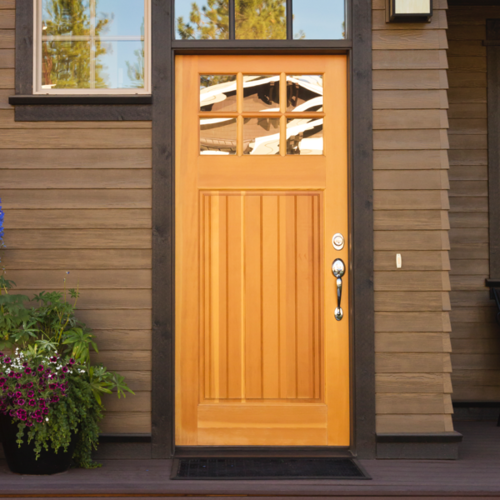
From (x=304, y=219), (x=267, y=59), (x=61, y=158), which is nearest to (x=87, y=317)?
(x=61, y=158)

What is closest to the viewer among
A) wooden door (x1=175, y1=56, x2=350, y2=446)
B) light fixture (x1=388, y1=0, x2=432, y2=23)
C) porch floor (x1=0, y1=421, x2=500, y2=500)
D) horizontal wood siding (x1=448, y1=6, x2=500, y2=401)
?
porch floor (x1=0, y1=421, x2=500, y2=500)

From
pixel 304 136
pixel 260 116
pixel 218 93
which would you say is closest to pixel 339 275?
pixel 304 136

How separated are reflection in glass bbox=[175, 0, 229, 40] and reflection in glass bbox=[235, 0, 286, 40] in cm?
8

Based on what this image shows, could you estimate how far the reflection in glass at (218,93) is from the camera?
311 cm

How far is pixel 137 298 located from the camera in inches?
119

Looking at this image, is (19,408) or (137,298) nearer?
(19,408)

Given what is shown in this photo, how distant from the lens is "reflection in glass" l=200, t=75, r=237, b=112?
3109mm

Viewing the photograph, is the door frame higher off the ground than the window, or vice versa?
the window

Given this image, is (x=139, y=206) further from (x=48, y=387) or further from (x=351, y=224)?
(x=351, y=224)

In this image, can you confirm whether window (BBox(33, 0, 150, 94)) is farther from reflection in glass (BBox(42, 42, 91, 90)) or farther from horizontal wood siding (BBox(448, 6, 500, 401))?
horizontal wood siding (BBox(448, 6, 500, 401))

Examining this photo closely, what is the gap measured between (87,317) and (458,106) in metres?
2.78

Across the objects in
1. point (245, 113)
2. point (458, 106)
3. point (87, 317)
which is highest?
point (458, 106)

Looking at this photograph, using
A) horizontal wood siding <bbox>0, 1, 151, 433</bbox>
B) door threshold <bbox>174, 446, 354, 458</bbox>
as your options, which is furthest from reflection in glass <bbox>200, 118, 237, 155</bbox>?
door threshold <bbox>174, 446, 354, 458</bbox>

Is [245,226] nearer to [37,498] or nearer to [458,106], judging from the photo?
[37,498]
